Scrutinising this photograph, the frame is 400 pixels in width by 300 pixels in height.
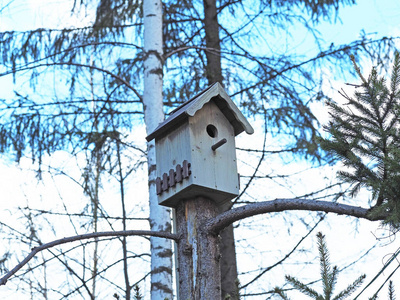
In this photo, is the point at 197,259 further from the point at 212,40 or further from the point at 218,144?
the point at 212,40

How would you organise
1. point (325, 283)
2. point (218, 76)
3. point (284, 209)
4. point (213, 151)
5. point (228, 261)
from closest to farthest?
1. point (325, 283)
2. point (284, 209)
3. point (213, 151)
4. point (228, 261)
5. point (218, 76)

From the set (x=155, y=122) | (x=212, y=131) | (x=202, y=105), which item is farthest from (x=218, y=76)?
(x=202, y=105)

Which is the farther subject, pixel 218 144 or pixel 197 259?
pixel 218 144

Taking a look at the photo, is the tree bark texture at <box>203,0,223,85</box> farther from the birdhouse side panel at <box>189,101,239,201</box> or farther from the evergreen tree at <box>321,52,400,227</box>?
the evergreen tree at <box>321,52,400,227</box>

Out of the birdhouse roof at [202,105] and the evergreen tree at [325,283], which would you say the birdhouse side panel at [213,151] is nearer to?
the birdhouse roof at [202,105]

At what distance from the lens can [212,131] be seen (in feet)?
13.3

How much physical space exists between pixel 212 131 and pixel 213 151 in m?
0.21

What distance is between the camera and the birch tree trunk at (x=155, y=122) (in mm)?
5586

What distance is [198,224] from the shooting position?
11.7ft

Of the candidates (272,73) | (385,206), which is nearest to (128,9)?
(272,73)

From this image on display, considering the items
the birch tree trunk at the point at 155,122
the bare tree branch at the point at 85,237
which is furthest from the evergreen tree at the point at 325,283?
the birch tree trunk at the point at 155,122

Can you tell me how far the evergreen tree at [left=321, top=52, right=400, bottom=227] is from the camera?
2.97 metres

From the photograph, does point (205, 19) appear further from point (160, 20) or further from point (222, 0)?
point (160, 20)

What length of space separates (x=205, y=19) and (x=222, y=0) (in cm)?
40
